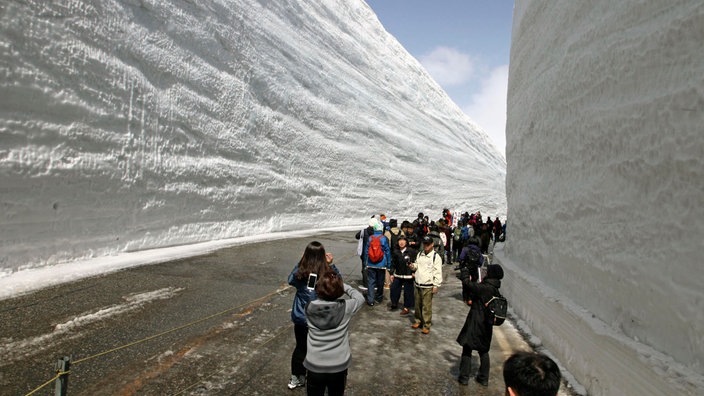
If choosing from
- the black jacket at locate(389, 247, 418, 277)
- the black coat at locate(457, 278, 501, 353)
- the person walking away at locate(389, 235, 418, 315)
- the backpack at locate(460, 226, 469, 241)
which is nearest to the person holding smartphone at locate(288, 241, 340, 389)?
the black coat at locate(457, 278, 501, 353)

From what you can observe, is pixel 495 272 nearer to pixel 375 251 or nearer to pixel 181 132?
pixel 375 251

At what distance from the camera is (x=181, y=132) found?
14.7 meters

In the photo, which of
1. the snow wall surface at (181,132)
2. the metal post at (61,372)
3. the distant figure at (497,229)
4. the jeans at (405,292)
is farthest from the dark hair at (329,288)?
the distant figure at (497,229)

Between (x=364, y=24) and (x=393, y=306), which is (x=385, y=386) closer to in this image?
(x=393, y=306)

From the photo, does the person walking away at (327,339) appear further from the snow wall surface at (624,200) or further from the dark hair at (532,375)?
the snow wall surface at (624,200)

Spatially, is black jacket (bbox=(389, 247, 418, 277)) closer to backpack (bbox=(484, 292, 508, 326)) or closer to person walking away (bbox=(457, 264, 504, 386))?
person walking away (bbox=(457, 264, 504, 386))

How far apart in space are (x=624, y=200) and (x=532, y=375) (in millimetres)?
3133

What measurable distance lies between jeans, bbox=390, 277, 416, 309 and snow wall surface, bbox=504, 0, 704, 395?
1.91 m

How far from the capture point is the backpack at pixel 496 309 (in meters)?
4.89

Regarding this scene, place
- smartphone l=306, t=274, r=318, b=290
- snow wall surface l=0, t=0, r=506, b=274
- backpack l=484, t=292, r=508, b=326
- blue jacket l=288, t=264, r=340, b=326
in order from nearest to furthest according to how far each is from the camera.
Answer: smartphone l=306, t=274, r=318, b=290
blue jacket l=288, t=264, r=340, b=326
backpack l=484, t=292, r=508, b=326
snow wall surface l=0, t=0, r=506, b=274

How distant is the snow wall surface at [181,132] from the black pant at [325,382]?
317 inches

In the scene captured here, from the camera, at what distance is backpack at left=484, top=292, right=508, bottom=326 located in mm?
4887

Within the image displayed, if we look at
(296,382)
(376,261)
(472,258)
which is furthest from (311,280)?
(472,258)

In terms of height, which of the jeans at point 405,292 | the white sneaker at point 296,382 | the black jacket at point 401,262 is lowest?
the white sneaker at point 296,382
